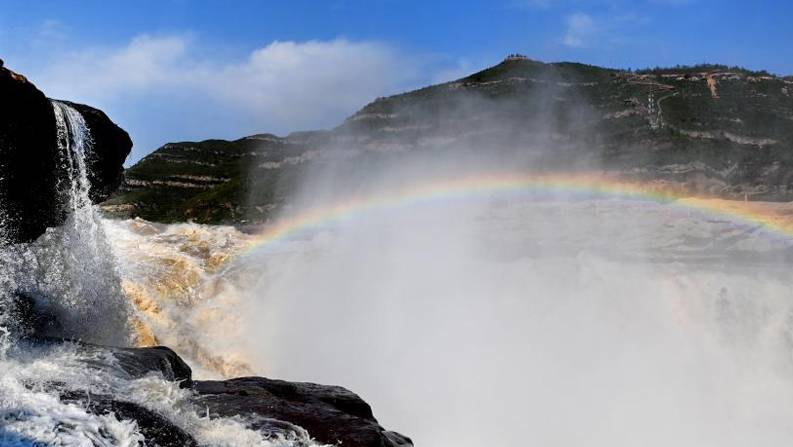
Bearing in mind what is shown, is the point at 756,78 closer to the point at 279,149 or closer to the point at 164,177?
the point at 279,149

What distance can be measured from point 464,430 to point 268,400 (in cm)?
637

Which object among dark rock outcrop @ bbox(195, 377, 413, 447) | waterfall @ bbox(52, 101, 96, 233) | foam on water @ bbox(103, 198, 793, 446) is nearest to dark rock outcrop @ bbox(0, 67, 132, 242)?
waterfall @ bbox(52, 101, 96, 233)

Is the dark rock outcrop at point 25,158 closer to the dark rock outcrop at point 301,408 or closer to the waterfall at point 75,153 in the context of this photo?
the waterfall at point 75,153

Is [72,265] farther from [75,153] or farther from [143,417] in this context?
[143,417]

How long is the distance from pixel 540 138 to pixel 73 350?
152 feet

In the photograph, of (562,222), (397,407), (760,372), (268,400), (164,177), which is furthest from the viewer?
(164,177)

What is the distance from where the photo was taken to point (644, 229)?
20594mm

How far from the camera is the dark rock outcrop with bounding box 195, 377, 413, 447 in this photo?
7.77 m

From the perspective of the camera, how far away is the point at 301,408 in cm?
853

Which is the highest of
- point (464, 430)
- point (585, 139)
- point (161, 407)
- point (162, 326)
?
point (585, 139)

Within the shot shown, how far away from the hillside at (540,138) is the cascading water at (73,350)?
27.5 metres

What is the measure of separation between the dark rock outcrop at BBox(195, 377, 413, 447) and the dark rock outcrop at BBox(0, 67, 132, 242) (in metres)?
3.19

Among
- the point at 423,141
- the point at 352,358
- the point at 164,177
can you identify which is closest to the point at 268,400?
the point at 352,358

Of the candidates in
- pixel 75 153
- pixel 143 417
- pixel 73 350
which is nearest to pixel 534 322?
pixel 75 153
